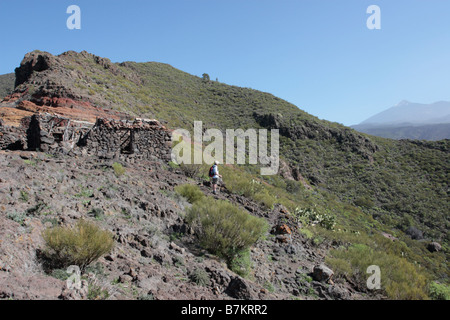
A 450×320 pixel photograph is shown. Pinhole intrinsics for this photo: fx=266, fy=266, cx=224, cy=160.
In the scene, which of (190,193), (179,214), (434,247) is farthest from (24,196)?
(434,247)

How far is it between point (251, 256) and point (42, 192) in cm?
452

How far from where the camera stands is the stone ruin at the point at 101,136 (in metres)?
10.6

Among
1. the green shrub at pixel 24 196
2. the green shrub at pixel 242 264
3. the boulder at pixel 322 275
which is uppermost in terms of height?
the green shrub at pixel 24 196

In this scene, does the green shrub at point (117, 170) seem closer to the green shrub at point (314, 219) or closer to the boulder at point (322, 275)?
the boulder at point (322, 275)

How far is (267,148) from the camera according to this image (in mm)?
34219

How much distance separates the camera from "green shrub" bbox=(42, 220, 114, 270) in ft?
11.7

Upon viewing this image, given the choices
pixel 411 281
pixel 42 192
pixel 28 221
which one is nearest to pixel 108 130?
pixel 42 192

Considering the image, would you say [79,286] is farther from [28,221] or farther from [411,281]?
[411,281]

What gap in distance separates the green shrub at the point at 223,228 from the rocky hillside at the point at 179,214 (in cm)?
28

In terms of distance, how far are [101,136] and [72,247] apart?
812 centimetres

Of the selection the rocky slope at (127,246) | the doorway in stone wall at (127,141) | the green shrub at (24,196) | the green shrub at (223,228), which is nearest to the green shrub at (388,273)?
the rocky slope at (127,246)

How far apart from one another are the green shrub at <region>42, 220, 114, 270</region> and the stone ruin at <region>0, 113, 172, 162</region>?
6466 mm

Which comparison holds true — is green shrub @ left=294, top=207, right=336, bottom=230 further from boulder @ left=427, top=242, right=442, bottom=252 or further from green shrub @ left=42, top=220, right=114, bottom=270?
boulder @ left=427, top=242, right=442, bottom=252

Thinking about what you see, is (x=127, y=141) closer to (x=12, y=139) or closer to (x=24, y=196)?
(x=12, y=139)
